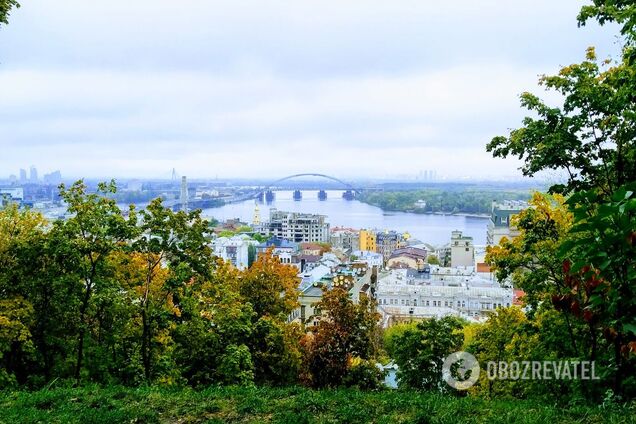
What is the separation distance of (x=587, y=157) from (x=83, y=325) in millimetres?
5582

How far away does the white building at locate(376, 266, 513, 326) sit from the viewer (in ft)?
90.5

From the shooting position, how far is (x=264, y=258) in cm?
1018

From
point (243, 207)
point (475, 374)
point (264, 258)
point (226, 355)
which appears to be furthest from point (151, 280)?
point (243, 207)

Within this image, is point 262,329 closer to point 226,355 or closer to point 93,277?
point 226,355

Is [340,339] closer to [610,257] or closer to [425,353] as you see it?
[425,353]

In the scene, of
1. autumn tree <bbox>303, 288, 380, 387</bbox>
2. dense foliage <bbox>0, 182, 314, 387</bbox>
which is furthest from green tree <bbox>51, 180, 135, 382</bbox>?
autumn tree <bbox>303, 288, 380, 387</bbox>

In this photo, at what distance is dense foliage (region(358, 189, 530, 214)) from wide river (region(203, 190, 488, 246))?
1.77m

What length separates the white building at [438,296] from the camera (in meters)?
27.6

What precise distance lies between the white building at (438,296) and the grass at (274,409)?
22.4 meters

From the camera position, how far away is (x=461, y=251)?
45.8 metres

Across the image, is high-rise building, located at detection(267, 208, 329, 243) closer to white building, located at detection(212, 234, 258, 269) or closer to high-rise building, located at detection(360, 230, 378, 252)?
high-rise building, located at detection(360, 230, 378, 252)

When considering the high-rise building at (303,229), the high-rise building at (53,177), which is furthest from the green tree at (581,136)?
the high-rise building at (53,177)
